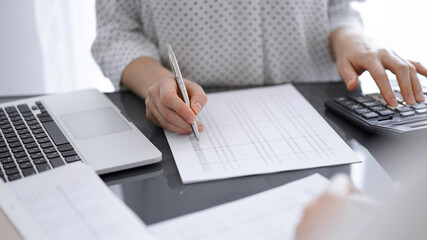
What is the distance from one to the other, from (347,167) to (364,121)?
12 cm

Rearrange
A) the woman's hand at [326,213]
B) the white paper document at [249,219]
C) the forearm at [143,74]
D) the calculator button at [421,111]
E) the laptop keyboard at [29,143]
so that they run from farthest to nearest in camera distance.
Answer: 1. the forearm at [143,74]
2. the calculator button at [421,111]
3. the laptop keyboard at [29,143]
4. the white paper document at [249,219]
5. the woman's hand at [326,213]

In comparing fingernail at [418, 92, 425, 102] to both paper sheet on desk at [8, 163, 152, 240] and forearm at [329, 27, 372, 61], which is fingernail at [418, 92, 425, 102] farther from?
paper sheet on desk at [8, 163, 152, 240]

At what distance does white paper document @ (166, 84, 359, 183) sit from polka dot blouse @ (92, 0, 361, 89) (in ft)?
0.55

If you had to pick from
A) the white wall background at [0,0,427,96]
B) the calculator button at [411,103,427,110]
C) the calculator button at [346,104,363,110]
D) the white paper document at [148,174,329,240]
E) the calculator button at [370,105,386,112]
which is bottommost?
the white wall background at [0,0,427,96]

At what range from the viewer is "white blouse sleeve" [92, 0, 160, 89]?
922 millimetres

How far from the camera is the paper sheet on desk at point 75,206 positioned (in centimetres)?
44

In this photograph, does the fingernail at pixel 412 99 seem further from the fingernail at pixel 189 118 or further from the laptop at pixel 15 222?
the laptop at pixel 15 222

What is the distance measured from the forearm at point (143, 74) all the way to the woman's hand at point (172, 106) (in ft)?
0.35

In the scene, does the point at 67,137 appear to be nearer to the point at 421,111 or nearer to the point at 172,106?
the point at 172,106

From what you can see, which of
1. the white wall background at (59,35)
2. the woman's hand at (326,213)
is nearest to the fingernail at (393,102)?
the woman's hand at (326,213)

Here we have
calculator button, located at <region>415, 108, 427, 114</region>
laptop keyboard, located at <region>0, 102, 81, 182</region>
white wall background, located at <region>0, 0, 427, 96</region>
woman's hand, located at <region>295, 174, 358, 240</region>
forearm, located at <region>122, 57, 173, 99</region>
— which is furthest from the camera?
white wall background, located at <region>0, 0, 427, 96</region>

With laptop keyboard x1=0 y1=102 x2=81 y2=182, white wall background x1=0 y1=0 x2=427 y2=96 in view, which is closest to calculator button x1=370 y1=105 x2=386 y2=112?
laptop keyboard x1=0 y1=102 x2=81 y2=182

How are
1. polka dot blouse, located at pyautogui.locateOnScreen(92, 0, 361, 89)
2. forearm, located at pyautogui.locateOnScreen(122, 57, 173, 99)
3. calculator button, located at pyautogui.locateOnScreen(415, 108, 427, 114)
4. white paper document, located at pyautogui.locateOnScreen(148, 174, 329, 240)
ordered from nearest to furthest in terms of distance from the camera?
white paper document, located at pyautogui.locateOnScreen(148, 174, 329, 240)
calculator button, located at pyautogui.locateOnScreen(415, 108, 427, 114)
forearm, located at pyautogui.locateOnScreen(122, 57, 173, 99)
polka dot blouse, located at pyautogui.locateOnScreen(92, 0, 361, 89)

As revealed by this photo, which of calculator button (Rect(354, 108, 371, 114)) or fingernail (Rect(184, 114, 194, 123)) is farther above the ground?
fingernail (Rect(184, 114, 194, 123))
